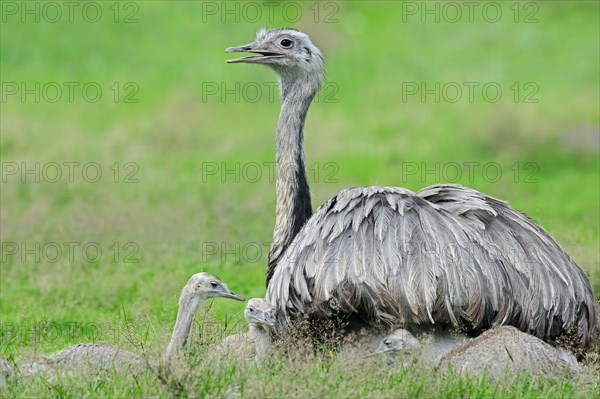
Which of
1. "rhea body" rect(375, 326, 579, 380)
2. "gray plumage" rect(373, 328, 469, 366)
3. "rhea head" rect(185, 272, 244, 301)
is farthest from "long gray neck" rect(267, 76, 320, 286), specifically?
"rhea body" rect(375, 326, 579, 380)

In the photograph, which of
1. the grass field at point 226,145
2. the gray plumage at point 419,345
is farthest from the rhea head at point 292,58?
the gray plumage at point 419,345

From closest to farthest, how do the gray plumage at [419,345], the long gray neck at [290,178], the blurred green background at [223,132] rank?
the gray plumage at [419,345]
the long gray neck at [290,178]
the blurred green background at [223,132]

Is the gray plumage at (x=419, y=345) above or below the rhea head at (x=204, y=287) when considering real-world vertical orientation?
below

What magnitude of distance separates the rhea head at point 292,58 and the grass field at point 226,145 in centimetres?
190

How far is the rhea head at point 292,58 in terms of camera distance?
9.81 meters

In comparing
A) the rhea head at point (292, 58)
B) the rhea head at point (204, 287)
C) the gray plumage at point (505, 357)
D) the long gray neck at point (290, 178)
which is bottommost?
the gray plumage at point (505, 357)

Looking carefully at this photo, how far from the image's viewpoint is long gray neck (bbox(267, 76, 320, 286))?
9.16 meters

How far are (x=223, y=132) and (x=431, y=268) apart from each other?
13350 millimetres

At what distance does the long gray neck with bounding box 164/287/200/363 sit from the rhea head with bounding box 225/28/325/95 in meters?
2.24

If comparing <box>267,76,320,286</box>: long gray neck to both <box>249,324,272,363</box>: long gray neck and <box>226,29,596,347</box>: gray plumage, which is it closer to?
<box>226,29,596,347</box>: gray plumage

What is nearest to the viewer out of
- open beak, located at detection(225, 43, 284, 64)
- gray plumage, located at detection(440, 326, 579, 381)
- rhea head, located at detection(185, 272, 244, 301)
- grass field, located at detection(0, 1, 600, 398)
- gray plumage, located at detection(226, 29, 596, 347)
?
gray plumage, located at detection(440, 326, 579, 381)

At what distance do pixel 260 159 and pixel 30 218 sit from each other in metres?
4.90

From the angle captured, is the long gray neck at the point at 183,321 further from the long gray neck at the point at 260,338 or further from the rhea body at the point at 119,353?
the long gray neck at the point at 260,338

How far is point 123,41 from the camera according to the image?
27031mm
